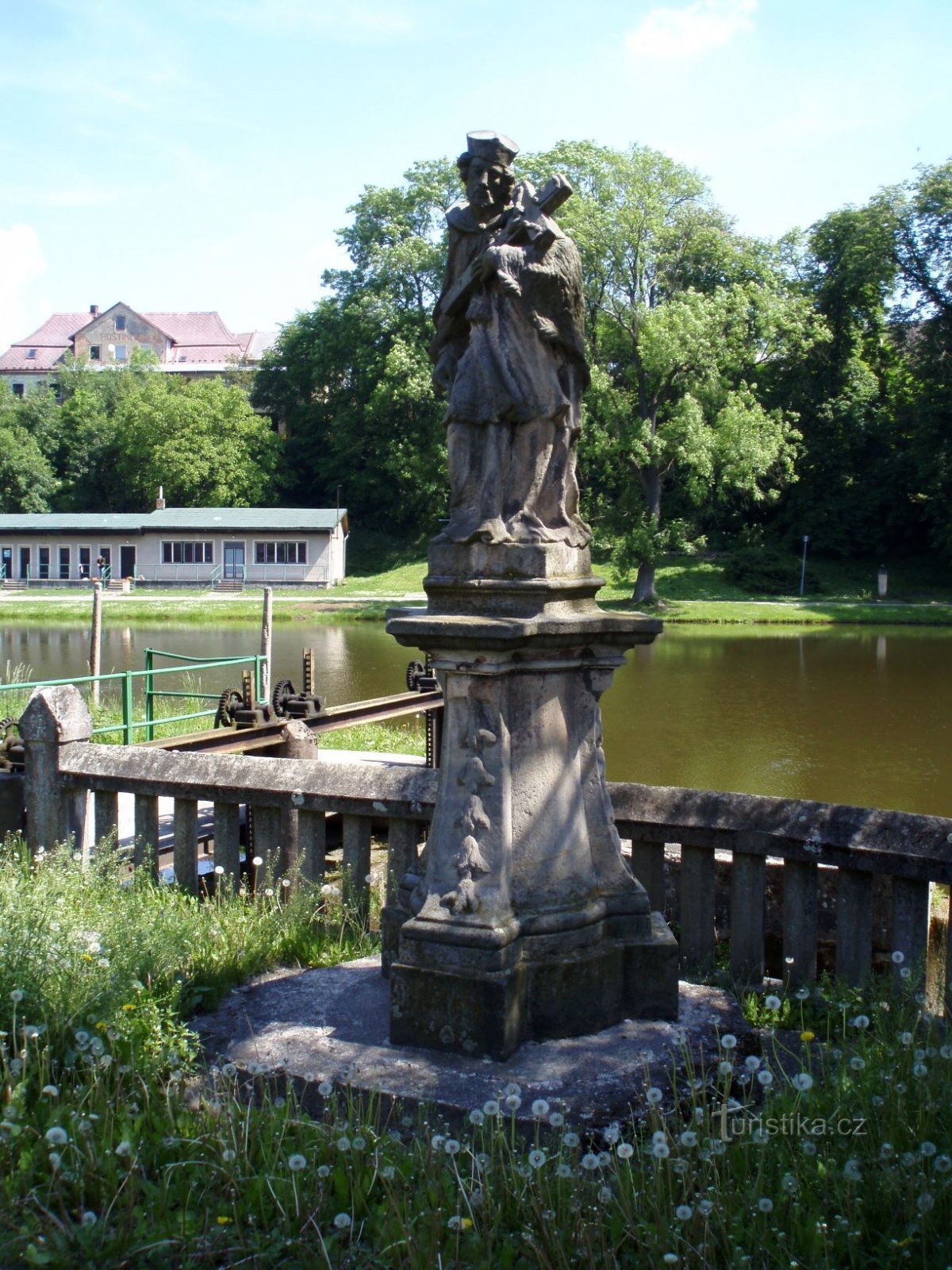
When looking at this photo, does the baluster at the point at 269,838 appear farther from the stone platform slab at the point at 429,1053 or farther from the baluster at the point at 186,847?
the stone platform slab at the point at 429,1053

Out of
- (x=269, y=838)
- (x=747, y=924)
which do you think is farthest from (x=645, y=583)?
(x=747, y=924)

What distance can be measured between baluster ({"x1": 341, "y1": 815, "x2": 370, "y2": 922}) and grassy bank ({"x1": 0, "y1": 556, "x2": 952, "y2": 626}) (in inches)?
1278

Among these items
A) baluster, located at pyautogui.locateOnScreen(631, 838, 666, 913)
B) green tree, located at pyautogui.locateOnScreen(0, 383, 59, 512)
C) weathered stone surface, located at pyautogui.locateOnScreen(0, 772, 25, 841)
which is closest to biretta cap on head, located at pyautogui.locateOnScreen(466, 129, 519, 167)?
baluster, located at pyautogui.locateOnScreen(631, 838, 666, 913)

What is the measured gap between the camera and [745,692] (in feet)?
78.7

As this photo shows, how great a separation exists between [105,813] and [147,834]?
26cm

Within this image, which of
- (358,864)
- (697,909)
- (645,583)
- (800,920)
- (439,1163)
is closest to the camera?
(439,1163)

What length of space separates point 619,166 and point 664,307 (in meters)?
5.29

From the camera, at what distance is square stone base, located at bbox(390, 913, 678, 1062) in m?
4.07

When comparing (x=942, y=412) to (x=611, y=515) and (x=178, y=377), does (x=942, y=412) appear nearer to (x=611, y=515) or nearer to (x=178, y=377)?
(x=611, y=515)

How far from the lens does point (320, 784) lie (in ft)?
17.9

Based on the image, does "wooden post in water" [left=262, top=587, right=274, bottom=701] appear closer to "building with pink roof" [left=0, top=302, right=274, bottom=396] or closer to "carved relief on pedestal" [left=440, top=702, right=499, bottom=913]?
"carved relief on pedestal" [left=440, top=702, right=499, bottom=913]

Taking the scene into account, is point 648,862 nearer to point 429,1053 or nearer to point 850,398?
point 429,1053

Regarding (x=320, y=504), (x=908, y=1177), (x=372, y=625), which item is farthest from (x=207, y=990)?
(x=320, y=504)

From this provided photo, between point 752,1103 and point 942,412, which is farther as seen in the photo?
point 942,412
